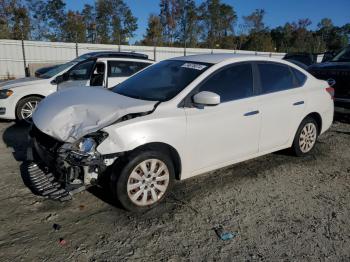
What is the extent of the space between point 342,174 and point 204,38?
41367mm

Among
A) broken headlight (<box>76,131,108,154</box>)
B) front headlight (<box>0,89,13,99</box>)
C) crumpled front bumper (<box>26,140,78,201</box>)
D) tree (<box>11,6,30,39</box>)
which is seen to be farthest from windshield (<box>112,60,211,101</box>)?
tree (<box>11,6,30,39</box>)

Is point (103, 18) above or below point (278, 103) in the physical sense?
above

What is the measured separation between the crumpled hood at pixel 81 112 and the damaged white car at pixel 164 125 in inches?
0.5

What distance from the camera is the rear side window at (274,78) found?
456cm

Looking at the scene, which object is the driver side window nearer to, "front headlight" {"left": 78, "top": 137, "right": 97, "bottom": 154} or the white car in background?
the white car in background

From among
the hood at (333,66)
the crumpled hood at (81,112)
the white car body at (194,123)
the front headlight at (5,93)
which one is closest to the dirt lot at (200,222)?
the white car body at (194,123)

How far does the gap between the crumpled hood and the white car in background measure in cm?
328

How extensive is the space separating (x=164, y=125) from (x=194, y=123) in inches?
16.0

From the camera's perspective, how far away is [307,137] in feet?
17.3

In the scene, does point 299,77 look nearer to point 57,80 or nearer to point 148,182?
point 148,182

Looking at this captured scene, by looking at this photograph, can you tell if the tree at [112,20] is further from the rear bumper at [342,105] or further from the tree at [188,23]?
the rear bumper at [342,105]

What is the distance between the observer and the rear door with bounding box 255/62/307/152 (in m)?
4.47

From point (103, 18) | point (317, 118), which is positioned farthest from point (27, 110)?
point (103, 18)

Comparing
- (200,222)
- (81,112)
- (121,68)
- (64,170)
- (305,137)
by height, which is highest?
(121,68)
